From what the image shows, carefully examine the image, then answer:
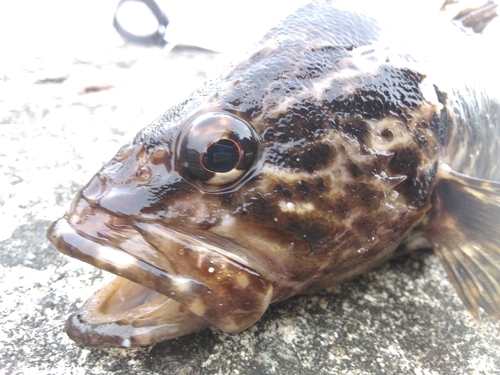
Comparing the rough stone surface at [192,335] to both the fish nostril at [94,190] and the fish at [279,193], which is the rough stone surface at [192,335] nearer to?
the fish at [279,193]

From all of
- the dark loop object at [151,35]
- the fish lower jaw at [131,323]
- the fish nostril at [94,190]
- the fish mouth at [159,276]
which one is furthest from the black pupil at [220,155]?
the dark loop object at [151,35]

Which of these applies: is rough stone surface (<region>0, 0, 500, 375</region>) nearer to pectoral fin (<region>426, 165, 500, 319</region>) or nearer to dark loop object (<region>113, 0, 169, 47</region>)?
pectoral fin (<region>426, 165, 500, 319</region>)

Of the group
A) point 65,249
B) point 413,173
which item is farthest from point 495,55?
point 65,249

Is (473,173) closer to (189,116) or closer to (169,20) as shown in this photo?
(189,116)

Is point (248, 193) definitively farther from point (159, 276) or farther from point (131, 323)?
point (131, 323)

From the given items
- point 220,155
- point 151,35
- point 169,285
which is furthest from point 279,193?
point 151,35

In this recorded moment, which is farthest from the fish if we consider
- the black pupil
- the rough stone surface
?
the rough stone surface
